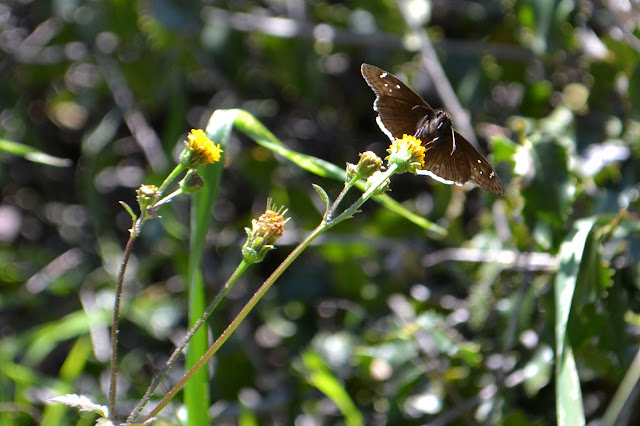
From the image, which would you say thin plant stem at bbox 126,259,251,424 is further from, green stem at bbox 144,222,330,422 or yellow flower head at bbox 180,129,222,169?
yellow flower head at bbox 180,129,222,169

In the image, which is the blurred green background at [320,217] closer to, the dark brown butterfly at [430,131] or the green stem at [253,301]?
the dark brown butterfly at [430,131]

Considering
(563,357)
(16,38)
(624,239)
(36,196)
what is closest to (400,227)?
(624,239)

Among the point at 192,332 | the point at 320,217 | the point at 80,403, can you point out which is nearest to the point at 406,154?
the point at 192,332

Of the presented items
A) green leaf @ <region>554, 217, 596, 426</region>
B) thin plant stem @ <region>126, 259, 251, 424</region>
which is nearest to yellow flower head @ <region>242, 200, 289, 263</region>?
thin plant stem @ <region>126, 259, 251, 424</region>

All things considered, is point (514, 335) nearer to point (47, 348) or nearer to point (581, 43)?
point (581, 43)

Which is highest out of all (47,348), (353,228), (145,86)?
(145,86)

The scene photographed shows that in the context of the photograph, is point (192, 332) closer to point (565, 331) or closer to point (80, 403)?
point (80, 403)

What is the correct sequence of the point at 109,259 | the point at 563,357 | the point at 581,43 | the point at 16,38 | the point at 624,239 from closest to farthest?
the point at 563,357 → the point at 624,239 → the point at 581,43 → the point at 109,259 → the point at 16,38
